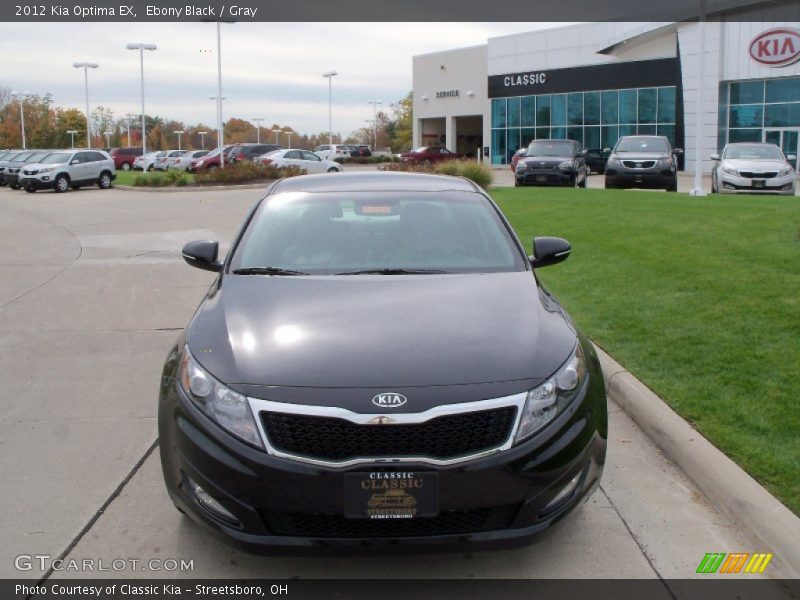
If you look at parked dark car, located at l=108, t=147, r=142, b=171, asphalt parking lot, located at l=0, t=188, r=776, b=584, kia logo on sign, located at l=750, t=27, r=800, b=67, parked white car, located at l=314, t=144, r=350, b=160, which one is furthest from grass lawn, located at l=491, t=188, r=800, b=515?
parked dark car, located at l=108, t=147, r=142, b=171

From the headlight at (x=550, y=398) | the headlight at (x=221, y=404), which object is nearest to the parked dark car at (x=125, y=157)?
the headlight at (x=221, y=404)

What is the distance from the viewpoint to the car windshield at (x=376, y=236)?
4.69 meters

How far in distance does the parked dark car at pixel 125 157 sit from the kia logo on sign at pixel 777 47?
42107 mm

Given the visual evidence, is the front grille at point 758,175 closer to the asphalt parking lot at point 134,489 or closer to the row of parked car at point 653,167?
the row of parked car at point 653,167

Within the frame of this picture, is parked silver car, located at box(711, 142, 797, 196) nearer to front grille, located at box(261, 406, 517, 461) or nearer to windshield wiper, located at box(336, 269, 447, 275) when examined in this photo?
windshield wiper, located at box(336, 269, 447, 275)

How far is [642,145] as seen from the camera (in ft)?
81.8

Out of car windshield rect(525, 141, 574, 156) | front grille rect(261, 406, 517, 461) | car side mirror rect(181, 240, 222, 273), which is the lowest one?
front grille rect(261, 406, 517, 461)

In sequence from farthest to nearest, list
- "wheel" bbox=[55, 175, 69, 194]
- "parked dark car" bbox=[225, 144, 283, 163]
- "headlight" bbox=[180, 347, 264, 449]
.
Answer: "parked dark car" bbox=[225, 144, 283, 163] → "wheel" bbox=[55, 175, 69, 194] → "headlight" bbox=[180, 347, 264, 449]

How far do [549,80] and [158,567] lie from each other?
50969 millimetres

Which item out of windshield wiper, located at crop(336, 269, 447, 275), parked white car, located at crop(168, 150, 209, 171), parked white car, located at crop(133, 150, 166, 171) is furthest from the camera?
parked white car, located at crop(133, 150, 166, 171)

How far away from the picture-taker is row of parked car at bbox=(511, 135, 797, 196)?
22.2 meters

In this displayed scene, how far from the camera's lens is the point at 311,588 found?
11.3 feet

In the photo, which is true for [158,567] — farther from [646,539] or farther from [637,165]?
[637,165]

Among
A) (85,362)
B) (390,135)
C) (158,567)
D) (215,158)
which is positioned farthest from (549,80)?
(390,135)
